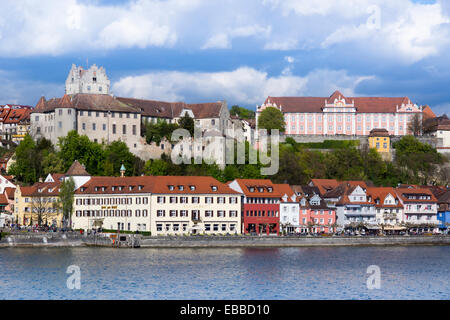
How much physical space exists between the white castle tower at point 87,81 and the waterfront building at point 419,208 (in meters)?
49.3

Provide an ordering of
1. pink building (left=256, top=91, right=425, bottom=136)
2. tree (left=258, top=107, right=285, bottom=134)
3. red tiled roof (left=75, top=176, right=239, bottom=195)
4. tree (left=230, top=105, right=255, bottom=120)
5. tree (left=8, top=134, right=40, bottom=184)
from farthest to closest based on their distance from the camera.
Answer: tree (left=230, top=105, right=255, bottom=120)
pink building (left=256, top=91, right=425, bottom=136)
tree (left=258, top=107, right=285, bottom=134)
tree (left=8, top=134, right=40, bottom=184)
red tiled roof (left=75, top=176, right=239, bottom=195)

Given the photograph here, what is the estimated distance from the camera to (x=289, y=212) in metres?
87.9

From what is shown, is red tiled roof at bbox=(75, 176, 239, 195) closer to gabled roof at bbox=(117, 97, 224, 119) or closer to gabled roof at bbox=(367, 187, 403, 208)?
gabled roof at bbox=(367, 187, 403, 208)

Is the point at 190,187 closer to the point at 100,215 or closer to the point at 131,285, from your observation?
the point at 100,215

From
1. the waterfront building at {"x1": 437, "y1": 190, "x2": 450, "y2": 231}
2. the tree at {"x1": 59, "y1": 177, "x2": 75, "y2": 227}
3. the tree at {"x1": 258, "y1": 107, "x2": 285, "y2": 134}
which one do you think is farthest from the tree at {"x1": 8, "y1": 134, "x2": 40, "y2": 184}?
the waterfront building at {"x1": 437, "y1": 190, "x2": 450, "y2": 231}

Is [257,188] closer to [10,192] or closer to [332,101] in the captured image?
[10,192]

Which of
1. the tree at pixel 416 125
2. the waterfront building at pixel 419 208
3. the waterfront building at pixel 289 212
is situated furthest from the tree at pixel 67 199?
the tree at pixel 416 125

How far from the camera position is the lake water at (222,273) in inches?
1855

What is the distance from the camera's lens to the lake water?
4712cm

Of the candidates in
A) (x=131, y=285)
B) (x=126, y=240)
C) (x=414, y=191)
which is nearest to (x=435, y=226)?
(x=414, y=191)

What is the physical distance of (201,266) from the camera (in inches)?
2324

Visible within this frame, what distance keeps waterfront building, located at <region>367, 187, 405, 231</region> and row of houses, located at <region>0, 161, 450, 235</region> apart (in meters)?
0.11

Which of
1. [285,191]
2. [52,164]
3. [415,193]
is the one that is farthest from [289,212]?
[52,164]
